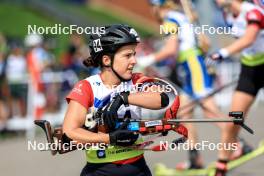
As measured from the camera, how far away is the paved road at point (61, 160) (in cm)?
961

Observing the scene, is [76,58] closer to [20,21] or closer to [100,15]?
[20,21]

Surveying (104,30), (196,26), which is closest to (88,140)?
(104,30)

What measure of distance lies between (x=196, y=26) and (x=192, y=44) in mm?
299

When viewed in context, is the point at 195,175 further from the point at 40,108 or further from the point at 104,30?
the point at 40,108

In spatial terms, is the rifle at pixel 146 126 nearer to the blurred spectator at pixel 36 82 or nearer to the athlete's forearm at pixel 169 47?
the athlete's forearm at pixel 169 47

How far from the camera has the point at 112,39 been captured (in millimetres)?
5211

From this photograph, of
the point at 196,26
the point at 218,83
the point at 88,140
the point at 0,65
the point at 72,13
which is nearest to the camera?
the point at 88,140

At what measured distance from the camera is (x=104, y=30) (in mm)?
5316

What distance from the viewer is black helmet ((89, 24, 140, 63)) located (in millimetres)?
5199

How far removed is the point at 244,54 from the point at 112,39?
3.36 meters

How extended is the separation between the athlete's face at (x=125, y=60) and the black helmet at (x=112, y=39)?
46 mm

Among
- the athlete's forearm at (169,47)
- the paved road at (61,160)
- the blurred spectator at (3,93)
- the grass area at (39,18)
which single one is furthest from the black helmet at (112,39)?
the grass area at (39,18)

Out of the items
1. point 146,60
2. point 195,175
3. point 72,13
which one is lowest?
point 195,175

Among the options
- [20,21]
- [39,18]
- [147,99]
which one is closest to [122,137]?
[147,99]
